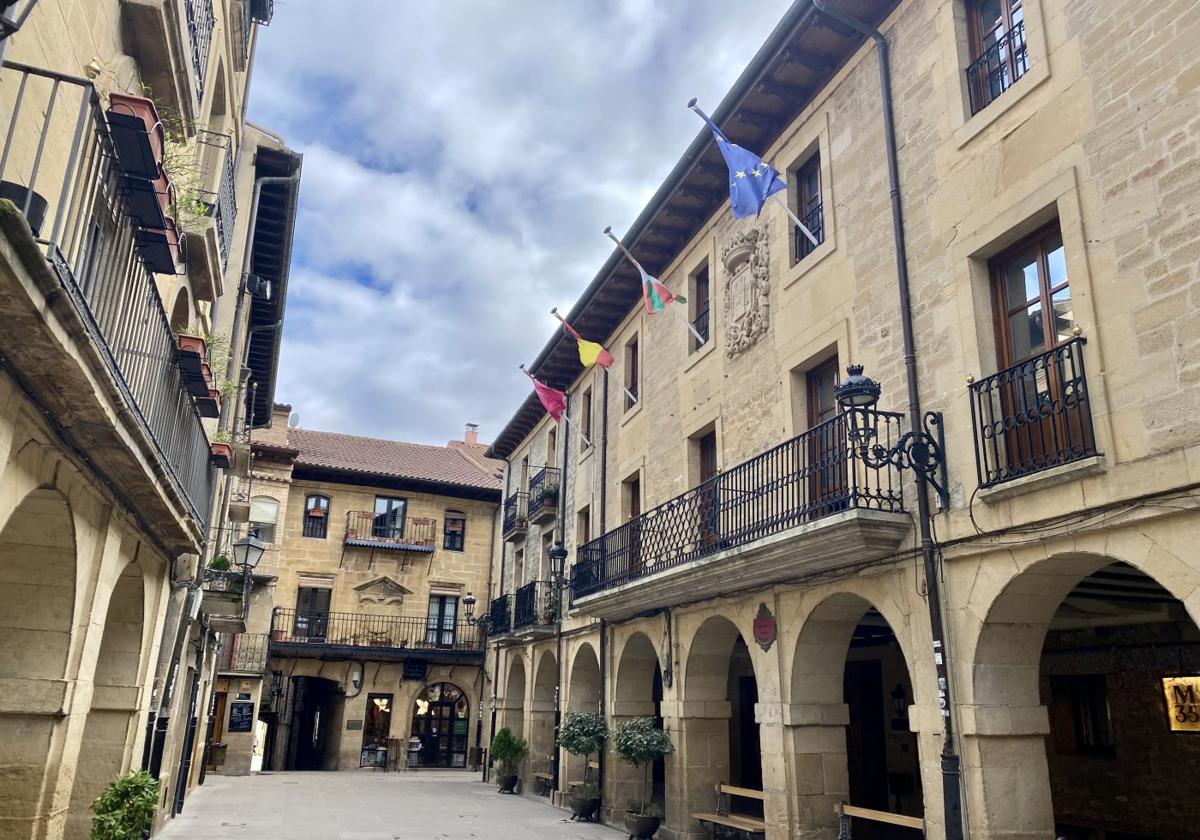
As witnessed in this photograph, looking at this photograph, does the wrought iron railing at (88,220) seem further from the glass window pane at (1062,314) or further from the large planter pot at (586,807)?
the large planter pot at (586,807)

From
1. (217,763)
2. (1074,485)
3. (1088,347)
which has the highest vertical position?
(1088,347)

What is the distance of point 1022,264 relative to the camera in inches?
332

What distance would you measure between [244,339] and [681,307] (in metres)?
8.19

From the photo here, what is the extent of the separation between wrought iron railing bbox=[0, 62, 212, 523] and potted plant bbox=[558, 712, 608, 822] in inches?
389

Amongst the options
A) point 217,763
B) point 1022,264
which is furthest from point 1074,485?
point 217,763

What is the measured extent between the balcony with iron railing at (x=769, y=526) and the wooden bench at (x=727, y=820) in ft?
8.49

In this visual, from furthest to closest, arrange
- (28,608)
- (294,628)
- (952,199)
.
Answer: (294,628) → (952,199) → (28,608)

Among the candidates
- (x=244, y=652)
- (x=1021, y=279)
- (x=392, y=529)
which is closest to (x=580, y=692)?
(x=244, y=652)

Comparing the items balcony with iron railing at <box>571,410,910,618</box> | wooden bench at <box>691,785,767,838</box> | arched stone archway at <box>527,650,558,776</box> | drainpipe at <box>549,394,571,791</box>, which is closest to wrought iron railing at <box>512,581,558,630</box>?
drainpipe at <box>549,394,571,791</box>

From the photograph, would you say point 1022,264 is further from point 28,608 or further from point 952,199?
point 28,608

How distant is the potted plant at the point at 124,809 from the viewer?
8.11 metres

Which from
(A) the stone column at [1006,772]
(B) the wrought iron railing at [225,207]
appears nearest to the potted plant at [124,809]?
(B) the wrought iron railing at [225,207]

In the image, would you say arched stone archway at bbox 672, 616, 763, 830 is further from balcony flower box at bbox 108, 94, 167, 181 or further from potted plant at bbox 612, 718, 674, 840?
balcony flower box at bbox 108, 94, 167, 181

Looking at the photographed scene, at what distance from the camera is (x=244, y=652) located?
1076 inches
